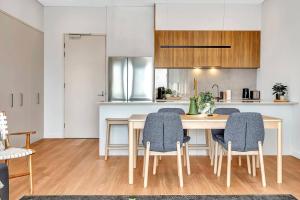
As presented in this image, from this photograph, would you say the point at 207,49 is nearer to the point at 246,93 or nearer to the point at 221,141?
the point at 246,93

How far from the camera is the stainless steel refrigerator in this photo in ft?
23.6

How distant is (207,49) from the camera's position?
7211 millimetres

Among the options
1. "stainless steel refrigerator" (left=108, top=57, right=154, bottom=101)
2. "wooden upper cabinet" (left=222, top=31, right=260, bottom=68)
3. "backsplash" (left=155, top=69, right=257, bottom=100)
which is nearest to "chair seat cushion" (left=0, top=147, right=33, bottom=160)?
"stainless steel refrigerator" (left=108, top=57, right=154, bottom=101)

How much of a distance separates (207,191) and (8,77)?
12.6 ft

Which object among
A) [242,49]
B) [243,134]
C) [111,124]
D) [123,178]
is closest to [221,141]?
[243,134]

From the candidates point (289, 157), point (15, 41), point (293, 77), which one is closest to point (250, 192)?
point (289, 157)

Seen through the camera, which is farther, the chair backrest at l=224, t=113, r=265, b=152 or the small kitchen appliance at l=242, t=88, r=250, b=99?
the small kitchen appliance at l=242, t=88, r=250, b=99

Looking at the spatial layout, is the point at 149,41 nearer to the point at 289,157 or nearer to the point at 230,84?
the point at 230,84

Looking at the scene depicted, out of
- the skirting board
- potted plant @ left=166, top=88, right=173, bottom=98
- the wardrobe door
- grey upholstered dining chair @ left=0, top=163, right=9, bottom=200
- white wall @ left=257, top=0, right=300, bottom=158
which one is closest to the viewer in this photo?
Result: grey upholstered dining chair @ left=0, top=163, right=9, bottom=200

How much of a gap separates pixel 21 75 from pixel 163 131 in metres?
3.62

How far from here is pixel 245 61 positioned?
7207 millimetres

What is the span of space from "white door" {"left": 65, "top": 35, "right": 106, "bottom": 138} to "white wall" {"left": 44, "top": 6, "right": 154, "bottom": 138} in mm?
157

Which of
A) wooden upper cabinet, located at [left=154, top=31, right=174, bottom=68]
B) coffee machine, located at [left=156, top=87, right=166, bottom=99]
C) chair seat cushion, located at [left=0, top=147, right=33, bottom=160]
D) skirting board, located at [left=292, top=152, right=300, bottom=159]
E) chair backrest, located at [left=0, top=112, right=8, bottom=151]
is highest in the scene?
wooden upper cabinet, located at [left=154, top=31, right=174, bottom=68]

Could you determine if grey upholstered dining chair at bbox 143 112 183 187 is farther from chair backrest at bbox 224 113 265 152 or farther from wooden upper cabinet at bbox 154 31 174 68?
wooden upper cabinet at bbox 154 31 174 68
